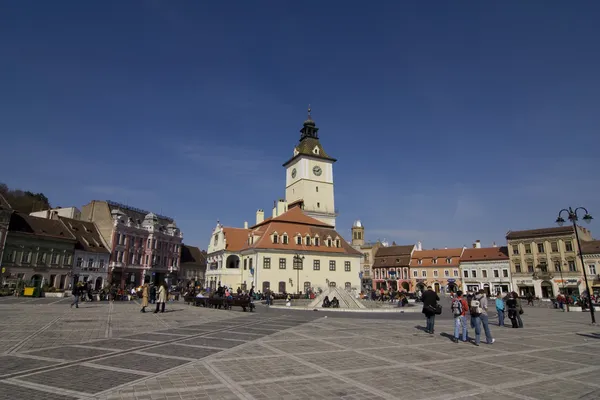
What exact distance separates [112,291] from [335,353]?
104 ft

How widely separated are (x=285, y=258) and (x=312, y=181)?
84.0 ft

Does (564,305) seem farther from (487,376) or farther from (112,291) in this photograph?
(112,291)

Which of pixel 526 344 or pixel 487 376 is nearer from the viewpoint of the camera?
pixel 487 376

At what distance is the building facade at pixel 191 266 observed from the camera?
79.0 m

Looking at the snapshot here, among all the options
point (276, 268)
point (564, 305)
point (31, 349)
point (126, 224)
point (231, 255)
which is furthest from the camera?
point (126, 224)

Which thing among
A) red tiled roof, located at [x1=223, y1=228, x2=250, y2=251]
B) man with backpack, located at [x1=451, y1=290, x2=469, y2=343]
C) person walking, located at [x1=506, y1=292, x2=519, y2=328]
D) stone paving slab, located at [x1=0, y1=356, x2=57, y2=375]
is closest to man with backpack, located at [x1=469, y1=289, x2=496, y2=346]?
man with backpack, located at [x1=451, y1=290, x2=469, y2=343]

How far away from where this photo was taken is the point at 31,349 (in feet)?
32.4

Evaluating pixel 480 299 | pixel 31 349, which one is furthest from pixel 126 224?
pixel 480 299

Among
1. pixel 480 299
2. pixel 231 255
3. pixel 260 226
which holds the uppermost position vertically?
pixel 260 226

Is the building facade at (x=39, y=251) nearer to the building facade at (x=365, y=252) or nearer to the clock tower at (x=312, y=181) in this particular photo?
the clock tower at (x=312, y=181)

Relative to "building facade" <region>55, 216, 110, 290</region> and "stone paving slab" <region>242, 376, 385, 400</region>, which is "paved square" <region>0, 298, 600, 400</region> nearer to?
"stone paving slab" <region>242, 376, 385, 400</region>

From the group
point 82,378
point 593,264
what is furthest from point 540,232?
point 82,378

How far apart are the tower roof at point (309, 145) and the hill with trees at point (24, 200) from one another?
48.9 metres

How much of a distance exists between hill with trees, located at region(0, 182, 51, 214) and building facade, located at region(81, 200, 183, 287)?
10699 millimetres
